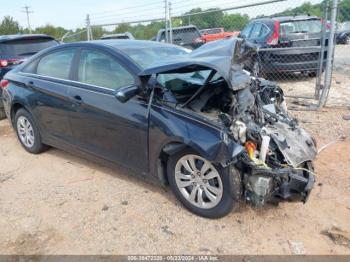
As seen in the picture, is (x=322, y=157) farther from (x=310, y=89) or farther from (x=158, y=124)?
(x=310, y=89)

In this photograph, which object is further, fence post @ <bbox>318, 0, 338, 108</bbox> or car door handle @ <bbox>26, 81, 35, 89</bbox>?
fence post @ <bbox>318, 0, 338, 108</bbox>

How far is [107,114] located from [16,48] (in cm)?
452

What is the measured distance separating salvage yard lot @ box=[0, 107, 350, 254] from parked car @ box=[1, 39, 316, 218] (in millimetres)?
252

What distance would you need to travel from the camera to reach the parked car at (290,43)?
25.3 ft

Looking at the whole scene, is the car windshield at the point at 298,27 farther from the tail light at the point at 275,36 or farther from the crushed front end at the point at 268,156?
the crushed front end at the point at 268,156

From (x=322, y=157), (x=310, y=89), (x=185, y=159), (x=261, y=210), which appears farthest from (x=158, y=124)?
(x=310, y=89)

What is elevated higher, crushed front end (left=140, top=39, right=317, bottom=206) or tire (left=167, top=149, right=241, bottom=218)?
crushed front end (left=140, top=39, right=317, bottom=206)

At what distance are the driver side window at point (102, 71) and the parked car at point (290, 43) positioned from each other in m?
4.34

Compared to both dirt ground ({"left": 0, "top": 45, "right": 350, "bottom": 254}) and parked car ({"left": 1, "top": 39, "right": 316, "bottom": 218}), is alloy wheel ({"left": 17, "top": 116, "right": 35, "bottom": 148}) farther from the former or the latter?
parked car ({"left": 1, "top": 39, "right": 316, "bottom": 218})

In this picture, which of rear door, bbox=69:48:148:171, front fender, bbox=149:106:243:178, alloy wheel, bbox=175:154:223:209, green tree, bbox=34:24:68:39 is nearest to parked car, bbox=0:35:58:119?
rear door, bbox=69:48:148:171

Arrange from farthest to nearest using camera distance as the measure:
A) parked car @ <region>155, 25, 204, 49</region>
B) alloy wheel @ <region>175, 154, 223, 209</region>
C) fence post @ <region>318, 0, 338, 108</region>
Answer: parked car @ <region>155, 25, 204, 49</region> → fence post @ <region>318, 0, 338, 108</region> → alloy wheel @ <region>175, 154, 223, 209</region>

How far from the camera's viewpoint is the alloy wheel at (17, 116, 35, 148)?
5.08 meters

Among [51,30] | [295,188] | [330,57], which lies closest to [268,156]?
[295,188]

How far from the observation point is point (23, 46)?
7.32 metres
